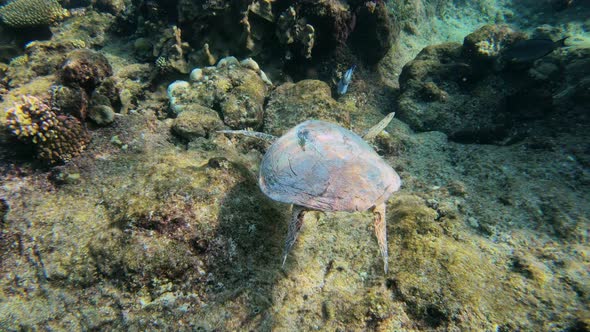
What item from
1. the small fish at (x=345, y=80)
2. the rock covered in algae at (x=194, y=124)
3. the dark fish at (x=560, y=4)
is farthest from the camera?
the dark fish at (x=560, y=4)

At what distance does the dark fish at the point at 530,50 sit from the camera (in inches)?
195

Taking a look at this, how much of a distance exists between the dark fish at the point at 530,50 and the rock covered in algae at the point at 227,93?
4867 millimetres

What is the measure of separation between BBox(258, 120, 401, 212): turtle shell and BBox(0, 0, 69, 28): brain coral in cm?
720

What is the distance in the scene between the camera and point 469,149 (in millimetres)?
4418

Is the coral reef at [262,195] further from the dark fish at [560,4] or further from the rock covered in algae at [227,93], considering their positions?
the dark fish at [560,4]

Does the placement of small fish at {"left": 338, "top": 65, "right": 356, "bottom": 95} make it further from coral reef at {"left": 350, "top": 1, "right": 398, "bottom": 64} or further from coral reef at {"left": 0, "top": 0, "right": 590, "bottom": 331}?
coral reef at {"left": 350, "top": 1, "right": 398, "bottom": 64}

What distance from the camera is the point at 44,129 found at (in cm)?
293

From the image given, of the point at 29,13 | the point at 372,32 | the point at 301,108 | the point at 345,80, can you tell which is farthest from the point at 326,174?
the point at 29,13

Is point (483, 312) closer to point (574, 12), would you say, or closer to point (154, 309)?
point (154, 309)

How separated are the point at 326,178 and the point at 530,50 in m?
5.75

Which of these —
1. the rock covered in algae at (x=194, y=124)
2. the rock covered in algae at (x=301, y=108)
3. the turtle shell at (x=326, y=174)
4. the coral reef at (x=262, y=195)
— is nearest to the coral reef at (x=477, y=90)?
the coral reef at (x=262, y=195)

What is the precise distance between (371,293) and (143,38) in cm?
618

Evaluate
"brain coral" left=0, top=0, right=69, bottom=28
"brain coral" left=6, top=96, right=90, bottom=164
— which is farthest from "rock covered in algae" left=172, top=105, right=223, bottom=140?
"brain coral" left=0, top=0, right=69, bottom=28

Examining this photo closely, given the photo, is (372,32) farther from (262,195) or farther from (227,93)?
(262,195)
